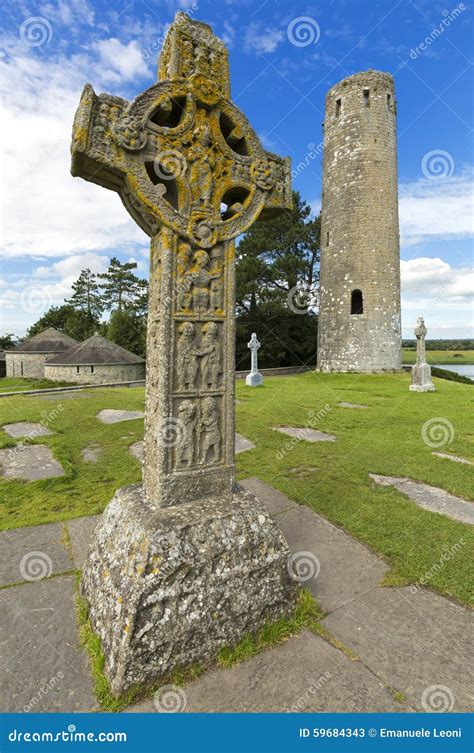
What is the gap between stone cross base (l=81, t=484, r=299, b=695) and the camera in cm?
211

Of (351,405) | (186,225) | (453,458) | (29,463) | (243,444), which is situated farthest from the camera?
(351,405)

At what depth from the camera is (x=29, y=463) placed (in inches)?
213

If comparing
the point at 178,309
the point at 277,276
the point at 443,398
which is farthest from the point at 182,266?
the point at 277,276

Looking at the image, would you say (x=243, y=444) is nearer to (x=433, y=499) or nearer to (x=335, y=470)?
(x=335, y=470)

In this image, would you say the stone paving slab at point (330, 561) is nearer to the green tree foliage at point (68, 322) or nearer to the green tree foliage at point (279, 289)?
the green tree foliage at point (279, 289)

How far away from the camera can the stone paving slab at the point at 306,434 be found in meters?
6.87

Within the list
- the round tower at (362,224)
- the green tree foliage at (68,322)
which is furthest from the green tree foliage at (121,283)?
the round tower at (362,224)

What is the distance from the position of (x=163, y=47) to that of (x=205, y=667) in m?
4.00

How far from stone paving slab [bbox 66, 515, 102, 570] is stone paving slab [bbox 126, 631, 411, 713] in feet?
4.78

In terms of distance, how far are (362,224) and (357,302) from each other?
3739 millimetres

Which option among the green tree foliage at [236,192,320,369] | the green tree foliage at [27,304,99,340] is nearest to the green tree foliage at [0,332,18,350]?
the green tree foliage at [27,304,99,340]

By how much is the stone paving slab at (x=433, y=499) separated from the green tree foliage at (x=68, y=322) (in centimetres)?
4682

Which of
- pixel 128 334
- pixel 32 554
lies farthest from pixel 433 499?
pixel 128 334

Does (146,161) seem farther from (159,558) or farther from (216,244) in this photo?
(159,558)
